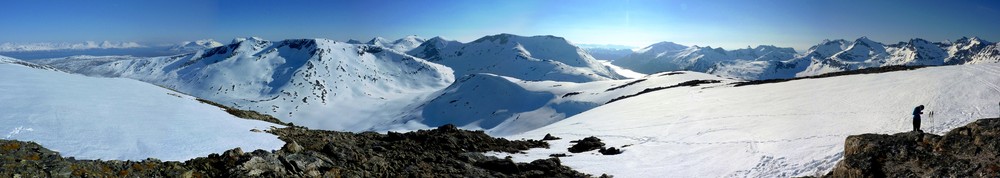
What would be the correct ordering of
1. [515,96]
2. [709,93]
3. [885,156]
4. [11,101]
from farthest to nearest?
1. [515,96]
2. [709,93]
3. [11,101]
4. [885,156]

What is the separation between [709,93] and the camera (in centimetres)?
5734

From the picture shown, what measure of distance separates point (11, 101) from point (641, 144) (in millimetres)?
33191

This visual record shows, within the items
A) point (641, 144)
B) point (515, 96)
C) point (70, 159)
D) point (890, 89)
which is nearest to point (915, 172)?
point (641, 144)

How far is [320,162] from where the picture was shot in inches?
636

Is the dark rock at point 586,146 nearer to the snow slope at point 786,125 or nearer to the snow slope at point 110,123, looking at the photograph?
the snow slope at point 786,125

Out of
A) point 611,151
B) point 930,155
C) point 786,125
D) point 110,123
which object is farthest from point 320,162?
→ point 786,125

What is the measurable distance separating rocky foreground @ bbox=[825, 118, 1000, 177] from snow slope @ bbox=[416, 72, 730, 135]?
80957 mm

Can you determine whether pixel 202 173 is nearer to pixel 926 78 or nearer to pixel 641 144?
pixel 641 144

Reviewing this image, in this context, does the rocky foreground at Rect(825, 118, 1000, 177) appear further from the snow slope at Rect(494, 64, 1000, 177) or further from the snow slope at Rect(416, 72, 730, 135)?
the snow slope at Rect(416, 72, 730, 135)

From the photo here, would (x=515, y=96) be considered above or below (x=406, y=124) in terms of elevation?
above

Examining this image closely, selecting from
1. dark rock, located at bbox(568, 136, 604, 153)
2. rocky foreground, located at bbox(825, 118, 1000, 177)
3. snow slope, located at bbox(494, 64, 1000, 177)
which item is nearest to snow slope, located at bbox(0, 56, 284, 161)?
snow slope, located at bbox(494, 64, 1000, 177)

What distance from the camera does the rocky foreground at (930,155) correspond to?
512 inches

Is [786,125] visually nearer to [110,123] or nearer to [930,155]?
[930,155]

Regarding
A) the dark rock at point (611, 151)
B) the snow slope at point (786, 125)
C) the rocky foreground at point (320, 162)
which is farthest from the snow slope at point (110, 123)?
the dark rock at point (611, 151)
